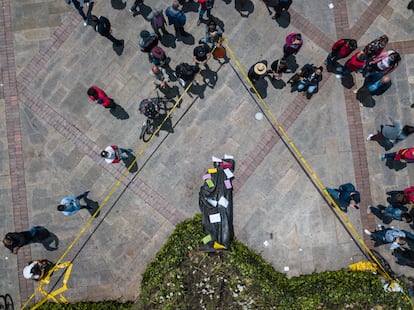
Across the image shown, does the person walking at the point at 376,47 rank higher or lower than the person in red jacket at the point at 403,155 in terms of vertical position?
higher

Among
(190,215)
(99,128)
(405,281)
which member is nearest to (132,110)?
(99,128)

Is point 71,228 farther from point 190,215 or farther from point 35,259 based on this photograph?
point 190,215

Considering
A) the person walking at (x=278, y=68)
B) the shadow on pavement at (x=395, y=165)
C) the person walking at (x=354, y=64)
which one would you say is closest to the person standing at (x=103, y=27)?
the person walking at (x=278, y=68)

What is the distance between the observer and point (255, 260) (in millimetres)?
12656

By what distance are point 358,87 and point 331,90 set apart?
962 mm

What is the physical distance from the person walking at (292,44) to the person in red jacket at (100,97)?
6.19 m

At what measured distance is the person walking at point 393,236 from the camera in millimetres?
11706

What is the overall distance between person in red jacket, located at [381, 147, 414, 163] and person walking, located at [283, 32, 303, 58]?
473 centimetres

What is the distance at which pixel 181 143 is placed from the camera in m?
13.3

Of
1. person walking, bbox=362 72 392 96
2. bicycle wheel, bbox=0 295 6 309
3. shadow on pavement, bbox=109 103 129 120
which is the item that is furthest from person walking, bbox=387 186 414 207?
bicycle wheel, bbox=0 295 6 309

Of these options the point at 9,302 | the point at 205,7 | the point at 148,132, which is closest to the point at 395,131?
the point at 205,7

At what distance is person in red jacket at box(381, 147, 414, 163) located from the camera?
11752 millimetres

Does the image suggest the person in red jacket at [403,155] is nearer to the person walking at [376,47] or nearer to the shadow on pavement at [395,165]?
the shadow on pavement at [395,165]

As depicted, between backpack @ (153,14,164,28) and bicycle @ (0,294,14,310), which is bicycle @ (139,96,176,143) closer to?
backpack @ (153,14,164,28)
